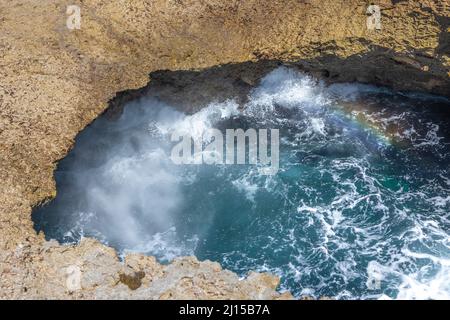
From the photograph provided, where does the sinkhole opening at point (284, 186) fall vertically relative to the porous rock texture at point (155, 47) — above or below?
below

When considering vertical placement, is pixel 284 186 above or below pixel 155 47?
below

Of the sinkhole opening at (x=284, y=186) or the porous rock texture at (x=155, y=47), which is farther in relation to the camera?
the porous rock texture at (x=155, y=47)

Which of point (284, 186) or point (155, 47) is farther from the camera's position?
point (155, 47)

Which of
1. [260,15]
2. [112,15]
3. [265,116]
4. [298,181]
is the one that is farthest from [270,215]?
[112,15]

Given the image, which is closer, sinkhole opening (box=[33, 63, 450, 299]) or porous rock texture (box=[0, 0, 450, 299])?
sinkhole opening (box=[33, 63, 450, 299])

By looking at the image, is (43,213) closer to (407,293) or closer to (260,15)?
(260,15)
